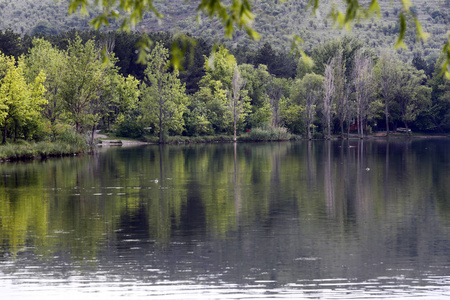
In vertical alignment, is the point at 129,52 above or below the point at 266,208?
above

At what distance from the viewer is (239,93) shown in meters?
107

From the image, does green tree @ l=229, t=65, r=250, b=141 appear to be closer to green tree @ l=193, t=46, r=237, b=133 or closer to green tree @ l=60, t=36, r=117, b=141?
green tree @ l=193, t=46, r=237, b=133

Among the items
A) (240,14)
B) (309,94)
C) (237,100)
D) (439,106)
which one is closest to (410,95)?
(439,106)

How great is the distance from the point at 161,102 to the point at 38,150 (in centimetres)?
3781

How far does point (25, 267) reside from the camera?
17422 millimetres

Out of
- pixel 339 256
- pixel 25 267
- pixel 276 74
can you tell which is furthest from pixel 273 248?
pixel 276 74

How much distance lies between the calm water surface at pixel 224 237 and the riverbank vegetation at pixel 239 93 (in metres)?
44.0

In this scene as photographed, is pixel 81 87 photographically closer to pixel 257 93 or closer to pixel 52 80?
pixel 52 80

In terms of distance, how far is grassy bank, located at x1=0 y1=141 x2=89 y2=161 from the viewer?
60156 mm

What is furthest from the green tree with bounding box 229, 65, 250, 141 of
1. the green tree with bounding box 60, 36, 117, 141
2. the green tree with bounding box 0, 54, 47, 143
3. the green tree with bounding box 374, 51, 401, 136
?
the green tree with bounding box 0, 54, 47, 143

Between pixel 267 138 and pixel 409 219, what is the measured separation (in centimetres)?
8121

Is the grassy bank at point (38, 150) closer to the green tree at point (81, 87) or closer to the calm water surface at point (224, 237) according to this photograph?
the green tree at point (81, 87)

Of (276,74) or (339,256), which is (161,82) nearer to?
(276,74)

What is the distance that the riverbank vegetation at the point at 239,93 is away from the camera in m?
93.8
